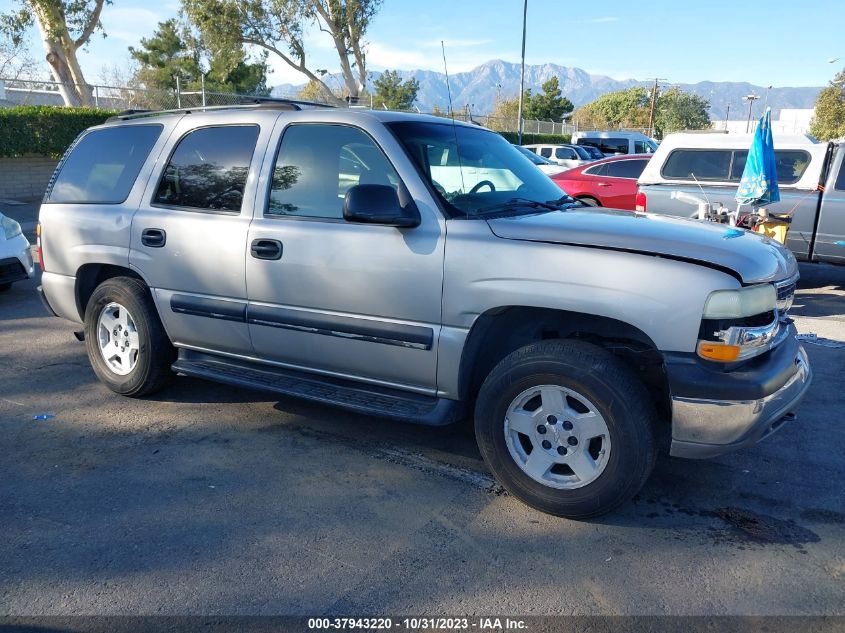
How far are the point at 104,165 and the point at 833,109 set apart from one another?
154 ft

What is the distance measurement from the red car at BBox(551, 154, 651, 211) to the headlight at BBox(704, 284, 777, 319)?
9.75 metres

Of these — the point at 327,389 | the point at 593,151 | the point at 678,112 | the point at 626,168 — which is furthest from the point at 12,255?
the point at 678,112

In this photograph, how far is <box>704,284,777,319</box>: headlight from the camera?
3.03m

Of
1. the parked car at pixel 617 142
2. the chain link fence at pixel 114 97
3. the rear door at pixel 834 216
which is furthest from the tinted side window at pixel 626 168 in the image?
the parked car at pixel 617 142

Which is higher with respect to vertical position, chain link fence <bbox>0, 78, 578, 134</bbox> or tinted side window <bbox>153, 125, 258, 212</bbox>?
chain link fence <bbox>0, 78, 578, 134</bbox>

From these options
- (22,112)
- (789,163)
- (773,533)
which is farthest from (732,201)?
(22,112)

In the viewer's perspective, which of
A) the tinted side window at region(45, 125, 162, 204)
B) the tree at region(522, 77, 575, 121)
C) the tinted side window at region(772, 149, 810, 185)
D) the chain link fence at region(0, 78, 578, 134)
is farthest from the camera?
the tree at region(522, 77, 575, 121)

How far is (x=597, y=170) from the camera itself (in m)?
13.2

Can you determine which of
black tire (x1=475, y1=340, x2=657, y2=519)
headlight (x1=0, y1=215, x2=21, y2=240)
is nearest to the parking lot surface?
black tire (x1=475, y1=340, x2=657, y2=519)

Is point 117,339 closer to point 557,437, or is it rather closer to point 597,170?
point 557,437

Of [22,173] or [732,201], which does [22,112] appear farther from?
[732,201]

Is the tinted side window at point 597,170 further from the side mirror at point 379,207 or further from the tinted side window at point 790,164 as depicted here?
the side mirror at point 379,207

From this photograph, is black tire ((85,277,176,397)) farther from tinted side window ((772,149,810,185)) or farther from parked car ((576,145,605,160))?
parked car ((576,145,605,160))

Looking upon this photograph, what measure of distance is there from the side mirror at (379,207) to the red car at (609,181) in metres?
9.56
